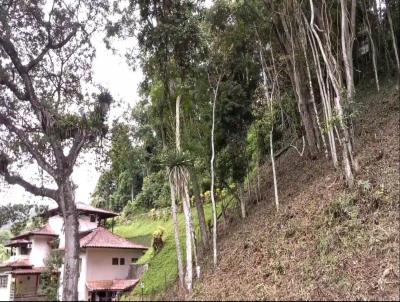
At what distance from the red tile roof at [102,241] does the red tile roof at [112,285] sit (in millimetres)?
1720

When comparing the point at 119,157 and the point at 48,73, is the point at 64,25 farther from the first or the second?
the point at 119,157

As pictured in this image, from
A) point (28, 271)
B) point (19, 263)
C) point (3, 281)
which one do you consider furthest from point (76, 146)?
point (3, 281)

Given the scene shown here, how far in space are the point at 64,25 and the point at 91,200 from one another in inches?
1468

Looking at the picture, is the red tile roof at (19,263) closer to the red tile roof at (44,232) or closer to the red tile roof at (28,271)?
the red tile roof at (28,271)

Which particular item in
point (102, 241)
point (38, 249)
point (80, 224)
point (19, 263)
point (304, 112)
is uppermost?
point (304, 112)

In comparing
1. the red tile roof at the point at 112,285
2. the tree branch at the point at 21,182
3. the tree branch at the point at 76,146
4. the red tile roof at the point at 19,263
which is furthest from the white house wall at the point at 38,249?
the tree branch at the point at 76,146

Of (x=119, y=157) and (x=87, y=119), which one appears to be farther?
(x=119, y=157)

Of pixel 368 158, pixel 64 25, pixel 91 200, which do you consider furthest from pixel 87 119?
pixel 91 200

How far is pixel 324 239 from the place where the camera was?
11.6m

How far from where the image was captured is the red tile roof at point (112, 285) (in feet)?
64.1

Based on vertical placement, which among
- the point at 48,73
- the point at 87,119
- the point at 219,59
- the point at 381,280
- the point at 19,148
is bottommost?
the point at 381,280

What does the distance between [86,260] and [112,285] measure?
1828mm

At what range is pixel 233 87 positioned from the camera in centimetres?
1739

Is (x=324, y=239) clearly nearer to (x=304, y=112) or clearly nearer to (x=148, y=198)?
(x=304, y=112)
